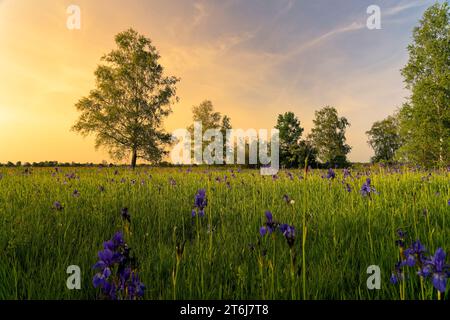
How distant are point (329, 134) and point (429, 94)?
37.5 metres

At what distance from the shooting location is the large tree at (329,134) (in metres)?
64.5

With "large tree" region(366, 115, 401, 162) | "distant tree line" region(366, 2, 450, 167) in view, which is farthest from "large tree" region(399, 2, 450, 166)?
"large tree" region(366, 115, 401, 162)

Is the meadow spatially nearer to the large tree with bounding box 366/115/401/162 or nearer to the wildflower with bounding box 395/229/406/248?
the wildflower with bounding box 395/229/406/248

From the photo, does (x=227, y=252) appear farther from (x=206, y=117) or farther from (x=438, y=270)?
(x=206, y=117)

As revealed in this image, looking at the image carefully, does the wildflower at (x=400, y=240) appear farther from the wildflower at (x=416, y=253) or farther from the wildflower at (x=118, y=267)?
the wildflower at (x=118, y=267)

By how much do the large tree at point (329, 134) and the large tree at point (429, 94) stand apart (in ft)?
114

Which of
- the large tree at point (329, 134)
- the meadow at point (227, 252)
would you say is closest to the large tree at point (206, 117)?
the large tree at point (329, 134)

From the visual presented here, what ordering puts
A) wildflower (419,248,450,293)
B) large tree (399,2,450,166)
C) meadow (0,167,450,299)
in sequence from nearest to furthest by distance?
wildflower (419,248,450,293)
meadow (0,167,450,299)
large tree (399,2,450,166)

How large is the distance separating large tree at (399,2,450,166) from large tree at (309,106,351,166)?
114 ft

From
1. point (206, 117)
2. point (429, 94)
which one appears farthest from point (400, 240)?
point (206, 117)

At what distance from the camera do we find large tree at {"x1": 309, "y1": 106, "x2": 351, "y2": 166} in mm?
64500

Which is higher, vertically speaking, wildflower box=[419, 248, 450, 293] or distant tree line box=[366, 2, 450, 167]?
distant tree line box=[366, 2, 450, 167]
